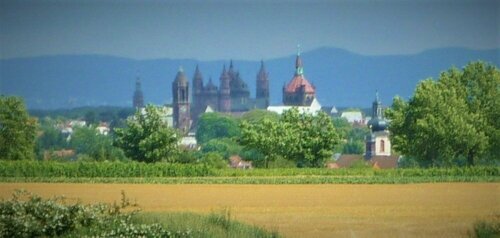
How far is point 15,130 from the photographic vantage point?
464 inches

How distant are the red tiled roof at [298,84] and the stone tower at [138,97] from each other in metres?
1.70

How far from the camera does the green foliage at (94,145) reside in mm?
11484

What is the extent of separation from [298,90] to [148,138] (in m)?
1.88

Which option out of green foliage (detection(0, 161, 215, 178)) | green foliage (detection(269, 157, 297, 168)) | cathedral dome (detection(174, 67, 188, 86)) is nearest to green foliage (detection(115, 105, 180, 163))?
green foliage (detection(0, 161, 215, 178))

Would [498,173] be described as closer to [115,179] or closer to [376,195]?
[376,195]

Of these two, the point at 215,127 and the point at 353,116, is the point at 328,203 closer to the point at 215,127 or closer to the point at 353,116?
the point at 353,116

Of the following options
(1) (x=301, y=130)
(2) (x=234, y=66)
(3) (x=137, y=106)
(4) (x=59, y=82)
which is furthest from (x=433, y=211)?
(4) (x=59, y=82)

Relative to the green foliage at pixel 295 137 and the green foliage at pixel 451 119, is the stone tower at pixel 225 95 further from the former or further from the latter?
the green foliage at pixel 451 119

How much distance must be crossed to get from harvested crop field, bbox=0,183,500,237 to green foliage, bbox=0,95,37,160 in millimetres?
385

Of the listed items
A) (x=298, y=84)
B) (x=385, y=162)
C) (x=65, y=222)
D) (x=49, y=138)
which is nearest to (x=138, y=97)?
(x=49, y=138)

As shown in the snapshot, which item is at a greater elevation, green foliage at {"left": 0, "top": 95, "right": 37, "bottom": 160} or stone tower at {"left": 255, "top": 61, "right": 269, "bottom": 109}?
stone tower at {"left": 255, "top": 61, "right": 269, "bottom": 109}

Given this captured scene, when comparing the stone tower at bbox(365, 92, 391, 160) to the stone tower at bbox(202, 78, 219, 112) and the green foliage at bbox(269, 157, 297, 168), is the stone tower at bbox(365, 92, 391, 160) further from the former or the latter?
the stone tower at bbox(202, 78, 219, 112)

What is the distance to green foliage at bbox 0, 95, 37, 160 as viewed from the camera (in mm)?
11617

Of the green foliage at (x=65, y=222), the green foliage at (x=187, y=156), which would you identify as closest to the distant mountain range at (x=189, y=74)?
the green foliage at (x=187, y=156)
